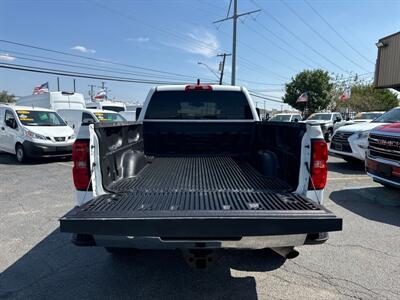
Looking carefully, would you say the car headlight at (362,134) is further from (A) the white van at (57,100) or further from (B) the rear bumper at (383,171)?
(A) the white van at (57,100)

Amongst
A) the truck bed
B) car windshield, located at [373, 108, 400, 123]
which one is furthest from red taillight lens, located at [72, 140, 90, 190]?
car windshield, located at [373, 108, 400, 123]

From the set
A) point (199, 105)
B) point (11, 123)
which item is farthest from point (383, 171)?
point (11, 123)

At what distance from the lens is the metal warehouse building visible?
73.5 feet

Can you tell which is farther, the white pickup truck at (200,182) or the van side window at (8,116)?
the van side window at (8,116)

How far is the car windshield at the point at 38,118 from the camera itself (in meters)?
10.9

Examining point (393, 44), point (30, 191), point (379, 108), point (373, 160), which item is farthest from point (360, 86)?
point (30, 191)

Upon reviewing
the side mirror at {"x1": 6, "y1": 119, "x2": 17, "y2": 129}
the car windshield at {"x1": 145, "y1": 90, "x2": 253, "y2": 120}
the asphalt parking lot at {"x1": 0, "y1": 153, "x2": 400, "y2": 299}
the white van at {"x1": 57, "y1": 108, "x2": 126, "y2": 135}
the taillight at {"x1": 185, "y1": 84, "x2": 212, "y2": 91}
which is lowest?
the asphalt parking lot at {"x1": 0, "y1": 153, "x2": 400, "y2": 299}

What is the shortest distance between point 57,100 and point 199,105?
13.8 meters

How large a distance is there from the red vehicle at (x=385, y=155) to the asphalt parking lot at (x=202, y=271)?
3.13 ft

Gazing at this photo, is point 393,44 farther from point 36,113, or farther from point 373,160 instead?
point 36,113

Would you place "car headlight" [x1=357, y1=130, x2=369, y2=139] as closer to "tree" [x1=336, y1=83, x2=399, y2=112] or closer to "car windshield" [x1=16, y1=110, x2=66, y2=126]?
"car windshield" [x1=16, y1=110, x2=66, y2=126]

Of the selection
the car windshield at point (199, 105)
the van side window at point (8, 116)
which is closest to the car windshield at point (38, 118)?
the van side window at point (8, 116)

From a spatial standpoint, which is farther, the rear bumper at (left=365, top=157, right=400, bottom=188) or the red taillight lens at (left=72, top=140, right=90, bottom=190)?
the rear bumper at (left=365, top=157, right=400, bottom=188)

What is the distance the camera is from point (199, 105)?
16.6 ft
